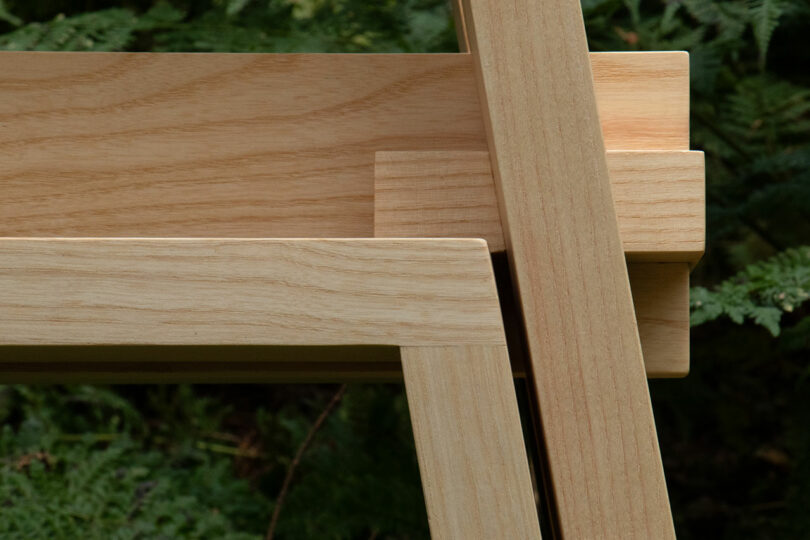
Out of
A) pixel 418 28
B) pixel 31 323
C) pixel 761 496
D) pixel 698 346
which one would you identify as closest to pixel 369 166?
pixel 31 323

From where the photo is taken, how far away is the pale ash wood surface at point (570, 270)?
0.95ft

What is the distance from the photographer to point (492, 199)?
34 cm

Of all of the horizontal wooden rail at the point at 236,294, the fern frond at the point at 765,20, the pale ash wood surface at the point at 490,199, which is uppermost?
the fern frond at the point at 765,20

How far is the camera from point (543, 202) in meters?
0.30

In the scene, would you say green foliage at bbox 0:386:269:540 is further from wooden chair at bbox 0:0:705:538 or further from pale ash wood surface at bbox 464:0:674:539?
pale ash wood surface at bbox 464:0:674:539

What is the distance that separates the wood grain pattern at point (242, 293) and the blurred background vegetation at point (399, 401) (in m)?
0.53

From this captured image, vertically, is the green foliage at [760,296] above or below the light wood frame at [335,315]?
above

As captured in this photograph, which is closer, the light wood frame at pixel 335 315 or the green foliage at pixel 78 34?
the light wood frame at pixel 335 315

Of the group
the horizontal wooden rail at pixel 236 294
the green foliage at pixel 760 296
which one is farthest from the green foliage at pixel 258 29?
the horizontal wooden rail at pixel 236 294

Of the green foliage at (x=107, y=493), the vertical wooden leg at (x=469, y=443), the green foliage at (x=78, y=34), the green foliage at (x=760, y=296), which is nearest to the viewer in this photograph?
the vertical wooden leg at (x=469, y=443)

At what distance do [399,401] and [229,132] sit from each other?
1.08 metres

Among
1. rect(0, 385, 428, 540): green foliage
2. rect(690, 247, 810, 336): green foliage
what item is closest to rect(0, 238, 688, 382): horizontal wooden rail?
rect(690, 247, 810, 336): green foliage

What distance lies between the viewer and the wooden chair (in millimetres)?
273

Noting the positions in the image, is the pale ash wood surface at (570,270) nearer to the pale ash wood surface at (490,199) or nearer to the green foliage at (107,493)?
the pale ash wood surface at (490,199)
